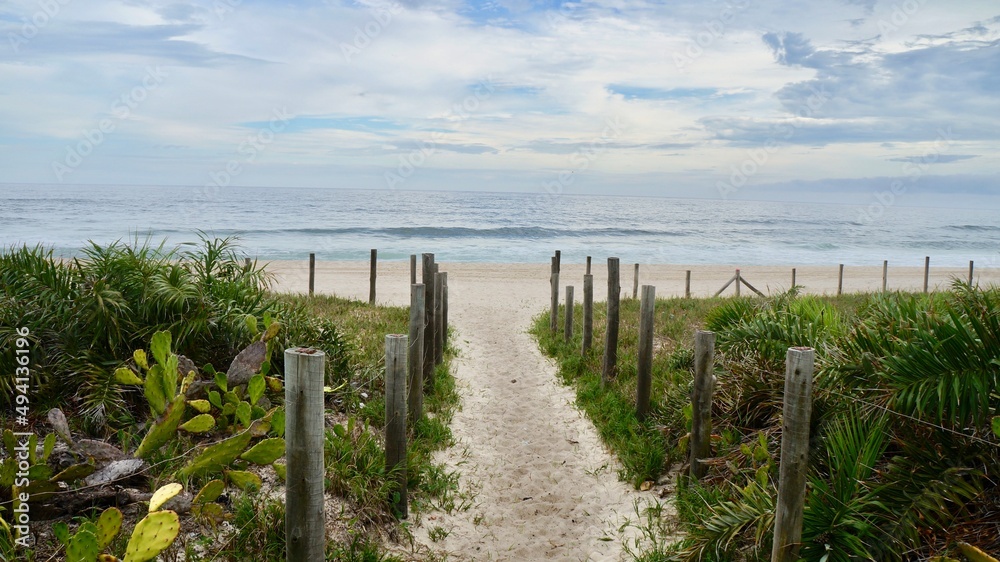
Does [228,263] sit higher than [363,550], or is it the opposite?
[228,263]

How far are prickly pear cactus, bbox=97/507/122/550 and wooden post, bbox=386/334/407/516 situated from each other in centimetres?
208

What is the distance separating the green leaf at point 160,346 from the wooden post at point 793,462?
447 centimetres

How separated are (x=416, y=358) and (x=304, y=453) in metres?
3.14

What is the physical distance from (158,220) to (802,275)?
48.3 meters

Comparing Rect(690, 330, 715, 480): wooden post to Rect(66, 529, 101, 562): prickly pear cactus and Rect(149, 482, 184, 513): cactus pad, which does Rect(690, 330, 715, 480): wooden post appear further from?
Rect(66, 529, 101, 562): prickly pear cactus

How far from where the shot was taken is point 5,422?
4.91 meters

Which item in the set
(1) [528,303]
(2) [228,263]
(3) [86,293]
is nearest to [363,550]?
(3) [86,293]

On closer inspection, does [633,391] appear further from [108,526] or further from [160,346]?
[108,526]

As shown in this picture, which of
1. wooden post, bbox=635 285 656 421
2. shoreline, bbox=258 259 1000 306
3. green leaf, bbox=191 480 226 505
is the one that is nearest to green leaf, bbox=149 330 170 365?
green leaf, bbox=191 480 226 505

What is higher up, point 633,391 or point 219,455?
point 219,455

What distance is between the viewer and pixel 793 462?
Answer: 377cm

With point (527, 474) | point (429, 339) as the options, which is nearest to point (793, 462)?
point (527, 474)

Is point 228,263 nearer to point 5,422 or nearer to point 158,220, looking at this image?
point 5,422

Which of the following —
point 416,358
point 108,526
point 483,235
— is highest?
point 483,235
